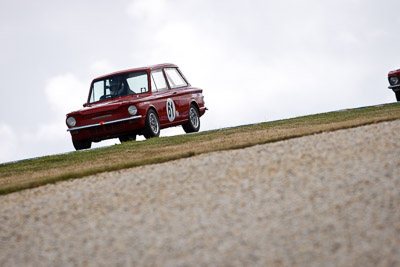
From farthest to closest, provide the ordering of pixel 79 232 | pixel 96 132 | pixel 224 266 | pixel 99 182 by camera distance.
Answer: pixel 96 132, pixel 99 182, pixel 79 232, pixel 224 266

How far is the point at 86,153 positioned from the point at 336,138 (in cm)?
563

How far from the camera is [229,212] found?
6668 mm

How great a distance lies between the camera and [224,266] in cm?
526

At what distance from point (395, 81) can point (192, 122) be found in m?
5.80

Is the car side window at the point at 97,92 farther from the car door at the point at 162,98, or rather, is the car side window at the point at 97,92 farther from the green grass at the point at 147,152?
the green grass at the point at 147,152

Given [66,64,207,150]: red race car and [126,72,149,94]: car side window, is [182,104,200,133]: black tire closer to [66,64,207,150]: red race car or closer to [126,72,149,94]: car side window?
[66,64,207,150]: red race car

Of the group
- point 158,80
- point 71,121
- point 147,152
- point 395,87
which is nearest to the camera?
point 147,152

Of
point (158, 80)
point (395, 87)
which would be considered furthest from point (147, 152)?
point (395, 87)

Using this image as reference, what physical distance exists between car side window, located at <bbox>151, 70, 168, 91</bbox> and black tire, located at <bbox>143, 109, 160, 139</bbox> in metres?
0.91

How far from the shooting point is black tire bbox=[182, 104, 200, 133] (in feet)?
55.7

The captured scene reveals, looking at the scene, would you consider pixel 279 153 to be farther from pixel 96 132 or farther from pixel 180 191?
pixel 96 132

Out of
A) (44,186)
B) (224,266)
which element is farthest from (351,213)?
(44,186)

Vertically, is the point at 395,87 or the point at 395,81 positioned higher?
the point at 395,81

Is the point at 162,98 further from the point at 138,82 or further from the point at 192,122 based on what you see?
the point at 192,122
